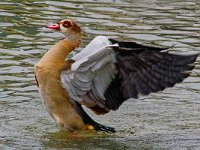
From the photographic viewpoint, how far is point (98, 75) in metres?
10.1

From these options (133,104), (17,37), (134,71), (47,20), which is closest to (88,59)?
(134,71)

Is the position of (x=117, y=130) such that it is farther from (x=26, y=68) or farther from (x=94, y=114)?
(x=26, y=68)

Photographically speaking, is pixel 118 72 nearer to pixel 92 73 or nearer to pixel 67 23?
pixel 92 73

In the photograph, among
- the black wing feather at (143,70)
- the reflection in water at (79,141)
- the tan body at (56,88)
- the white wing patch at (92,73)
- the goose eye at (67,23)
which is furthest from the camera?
the goose eye at (67,23)

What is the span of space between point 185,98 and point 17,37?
4.12 meters

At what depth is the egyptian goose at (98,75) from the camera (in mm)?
9688

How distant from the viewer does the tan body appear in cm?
1026

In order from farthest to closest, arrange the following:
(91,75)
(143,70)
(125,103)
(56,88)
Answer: (125,103) → (56,88) → (91,75) → (143,70)

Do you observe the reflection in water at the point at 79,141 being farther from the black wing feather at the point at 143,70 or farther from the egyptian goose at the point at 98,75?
the black wing feather at the point at 143,70

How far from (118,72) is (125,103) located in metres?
1.97

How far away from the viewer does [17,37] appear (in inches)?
594

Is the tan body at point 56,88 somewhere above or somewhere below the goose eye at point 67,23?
below

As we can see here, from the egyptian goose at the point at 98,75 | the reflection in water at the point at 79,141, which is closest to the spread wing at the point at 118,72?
the egyptian goose at the point at 98,75

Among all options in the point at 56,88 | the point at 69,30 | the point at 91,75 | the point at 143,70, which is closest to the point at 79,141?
the point at 56,88
